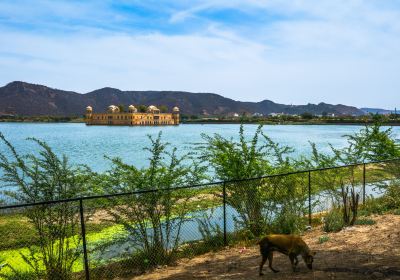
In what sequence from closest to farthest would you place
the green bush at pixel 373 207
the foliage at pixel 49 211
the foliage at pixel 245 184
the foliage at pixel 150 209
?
the foliage at pixel 49 211 → the foliage at pixel 150 209 → the foliage at pixel 245 184 → the green bush at pixel 373 207

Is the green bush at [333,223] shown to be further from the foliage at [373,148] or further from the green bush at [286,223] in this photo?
the foliage at [373,148]

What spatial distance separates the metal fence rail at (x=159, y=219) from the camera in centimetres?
917

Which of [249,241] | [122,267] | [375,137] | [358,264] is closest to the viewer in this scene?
[358,264]

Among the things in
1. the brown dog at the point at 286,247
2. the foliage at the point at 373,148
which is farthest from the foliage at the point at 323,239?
the foliage at the point at 373,148

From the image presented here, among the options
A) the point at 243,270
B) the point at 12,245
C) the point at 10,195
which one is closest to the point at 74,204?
the point at 10,195

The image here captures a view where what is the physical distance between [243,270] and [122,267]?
9.72 ft

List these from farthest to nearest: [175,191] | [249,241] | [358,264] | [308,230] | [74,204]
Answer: [308,230] < [249,241] < [175,191] < [74,204] < [358,264]

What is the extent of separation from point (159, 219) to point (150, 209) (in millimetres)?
→ 385

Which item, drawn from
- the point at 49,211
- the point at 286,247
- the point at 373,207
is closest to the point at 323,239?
the point at 286,247

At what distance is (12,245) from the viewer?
1290 centimetres

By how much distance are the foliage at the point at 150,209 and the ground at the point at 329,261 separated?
0.58m

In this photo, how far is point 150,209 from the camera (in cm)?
1015

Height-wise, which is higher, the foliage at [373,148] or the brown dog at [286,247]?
the foliage at [373,148]

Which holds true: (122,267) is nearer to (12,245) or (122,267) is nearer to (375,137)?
(12,245)
